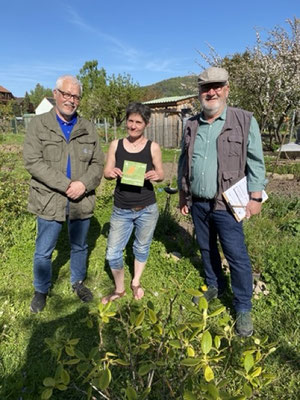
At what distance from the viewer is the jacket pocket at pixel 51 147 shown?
8.43ft

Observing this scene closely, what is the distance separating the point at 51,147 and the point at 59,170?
0.70ft

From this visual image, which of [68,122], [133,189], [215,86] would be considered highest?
[215,86]

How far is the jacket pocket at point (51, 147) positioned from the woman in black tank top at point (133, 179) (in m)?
0.44

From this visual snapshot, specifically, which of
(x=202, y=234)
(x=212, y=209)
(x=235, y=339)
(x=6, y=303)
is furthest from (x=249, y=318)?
(x=6, y=303)

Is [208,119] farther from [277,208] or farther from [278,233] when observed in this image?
[277,208]

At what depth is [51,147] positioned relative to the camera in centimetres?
260

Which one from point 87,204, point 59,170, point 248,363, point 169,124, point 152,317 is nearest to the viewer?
point 248,363

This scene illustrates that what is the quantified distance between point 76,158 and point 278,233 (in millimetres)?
2887

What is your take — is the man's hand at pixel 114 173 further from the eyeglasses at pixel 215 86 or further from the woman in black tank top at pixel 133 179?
the eyeglasses at pixel 215 86

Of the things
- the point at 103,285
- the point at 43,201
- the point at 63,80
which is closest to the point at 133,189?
the point at 43,201

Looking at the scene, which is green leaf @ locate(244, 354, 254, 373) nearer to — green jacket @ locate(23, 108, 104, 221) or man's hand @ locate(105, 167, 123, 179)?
man's hand @ locate(105, 167, 123, 179)

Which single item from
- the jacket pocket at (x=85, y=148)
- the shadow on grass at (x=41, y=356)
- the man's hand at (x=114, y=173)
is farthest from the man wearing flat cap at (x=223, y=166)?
the shadow on grass at (x=41, y=356)

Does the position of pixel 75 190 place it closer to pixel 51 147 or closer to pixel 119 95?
pixel 51 147

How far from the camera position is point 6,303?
2982mm
